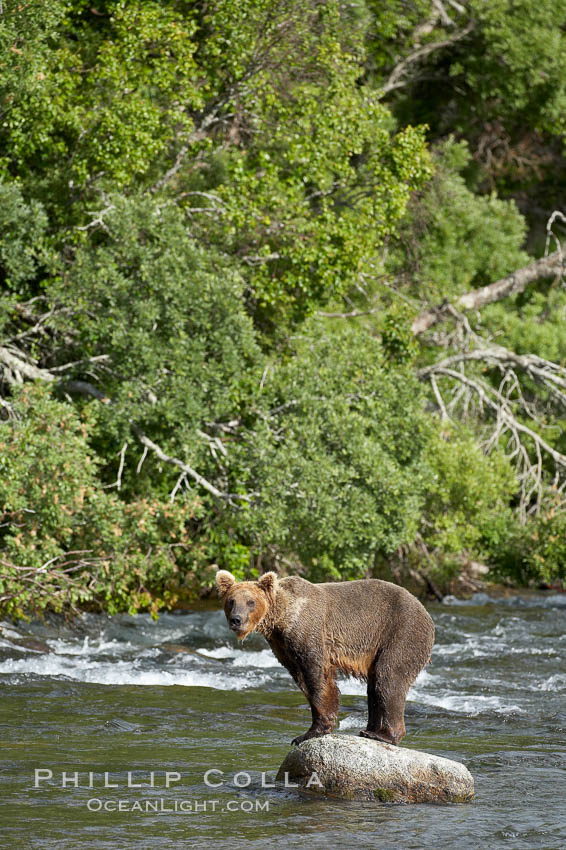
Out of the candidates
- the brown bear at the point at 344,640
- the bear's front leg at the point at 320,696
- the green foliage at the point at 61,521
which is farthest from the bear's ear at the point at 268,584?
the green foliage at the point at 61,521

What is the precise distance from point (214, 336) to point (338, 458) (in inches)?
102

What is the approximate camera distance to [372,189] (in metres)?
21.6

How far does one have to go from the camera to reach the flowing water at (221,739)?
23.2ft

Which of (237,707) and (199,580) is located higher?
(237,707)

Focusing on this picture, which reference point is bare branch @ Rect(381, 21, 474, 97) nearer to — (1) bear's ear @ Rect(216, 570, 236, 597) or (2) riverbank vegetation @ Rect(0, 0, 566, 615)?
(2) riverbank vegetation @ Rect(0, 0, 566, 615)

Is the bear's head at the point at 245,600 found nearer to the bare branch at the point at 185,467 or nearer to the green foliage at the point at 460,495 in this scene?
the bare branch at the point at 185,467

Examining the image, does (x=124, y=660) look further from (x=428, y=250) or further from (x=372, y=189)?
(x=428, y=250)

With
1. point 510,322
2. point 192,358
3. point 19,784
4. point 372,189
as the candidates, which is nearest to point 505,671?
point 192,358

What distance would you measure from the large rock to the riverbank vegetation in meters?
7.27

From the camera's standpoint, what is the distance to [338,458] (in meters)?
17.6

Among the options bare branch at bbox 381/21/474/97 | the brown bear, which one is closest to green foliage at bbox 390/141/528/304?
bare branch at bbox 381/21/474/97

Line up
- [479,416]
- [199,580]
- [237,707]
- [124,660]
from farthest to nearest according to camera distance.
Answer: [479,416] → [199,580] → [124,660] → [237,707]


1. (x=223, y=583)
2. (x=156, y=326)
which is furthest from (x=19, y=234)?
(x=223, y=583)

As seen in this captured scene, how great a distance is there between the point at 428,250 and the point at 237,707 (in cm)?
1727
